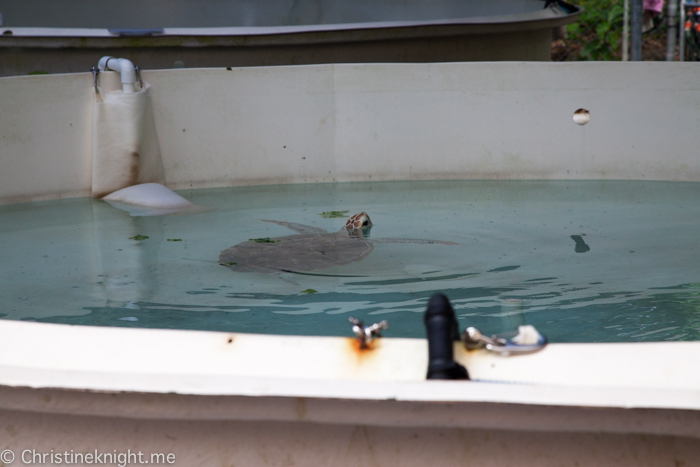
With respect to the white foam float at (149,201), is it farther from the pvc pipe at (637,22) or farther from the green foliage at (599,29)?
the green foliage at (599,29)

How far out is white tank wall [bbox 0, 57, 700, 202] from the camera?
5070 millimetres

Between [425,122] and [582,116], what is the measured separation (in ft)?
3.60

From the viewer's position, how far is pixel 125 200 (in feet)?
15.2

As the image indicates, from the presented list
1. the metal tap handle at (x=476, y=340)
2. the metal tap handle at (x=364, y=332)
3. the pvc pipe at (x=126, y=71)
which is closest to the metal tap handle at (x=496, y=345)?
the metal tap handle at (x=476, y=340)

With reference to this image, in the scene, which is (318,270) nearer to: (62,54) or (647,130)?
(647,130)

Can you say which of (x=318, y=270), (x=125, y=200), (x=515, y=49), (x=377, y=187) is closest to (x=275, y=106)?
(x=377, y=187)

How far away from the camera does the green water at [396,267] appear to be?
2.51 meters

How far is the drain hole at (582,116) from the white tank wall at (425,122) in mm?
43

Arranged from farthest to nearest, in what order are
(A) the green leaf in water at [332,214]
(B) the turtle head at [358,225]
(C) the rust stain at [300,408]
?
(A) the green leaf in water at [332,214] < (B) the turtle head at [358,225] < (C) the rust stain at [300,408]

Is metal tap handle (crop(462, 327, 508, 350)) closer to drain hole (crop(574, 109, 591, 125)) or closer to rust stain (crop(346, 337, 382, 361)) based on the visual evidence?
rust stain (crop(346, 337, 382, 361))

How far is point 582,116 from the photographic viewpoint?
511cm

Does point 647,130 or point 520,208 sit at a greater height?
point 647,130

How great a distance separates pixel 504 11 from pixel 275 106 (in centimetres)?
472

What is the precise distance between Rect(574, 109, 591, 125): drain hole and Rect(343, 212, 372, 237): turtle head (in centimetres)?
213
